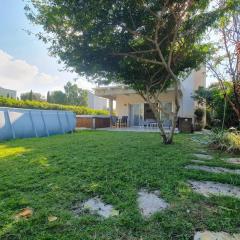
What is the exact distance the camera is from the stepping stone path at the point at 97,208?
2.73m

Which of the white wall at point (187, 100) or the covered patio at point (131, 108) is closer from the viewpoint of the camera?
the white wall at point (187, 100)

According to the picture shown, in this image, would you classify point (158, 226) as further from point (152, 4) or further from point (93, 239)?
point (152, 4)

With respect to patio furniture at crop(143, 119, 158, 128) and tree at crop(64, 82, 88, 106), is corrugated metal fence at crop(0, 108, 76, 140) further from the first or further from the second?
tree at crop(64, 82, 88, 106)

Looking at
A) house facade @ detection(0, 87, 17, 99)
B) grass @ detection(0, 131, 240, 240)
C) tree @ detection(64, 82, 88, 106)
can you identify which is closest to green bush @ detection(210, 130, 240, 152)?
grass @ detection(0, 131, 240, 240)

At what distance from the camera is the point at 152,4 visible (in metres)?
6.95

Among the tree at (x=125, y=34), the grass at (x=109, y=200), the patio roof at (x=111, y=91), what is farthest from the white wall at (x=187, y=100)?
the grass at (x=109, y=200)

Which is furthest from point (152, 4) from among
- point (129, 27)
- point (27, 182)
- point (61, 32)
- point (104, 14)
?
point (27, 182)

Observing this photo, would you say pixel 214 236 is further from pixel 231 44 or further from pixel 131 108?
pixel 131 108

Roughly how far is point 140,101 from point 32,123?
1117cm

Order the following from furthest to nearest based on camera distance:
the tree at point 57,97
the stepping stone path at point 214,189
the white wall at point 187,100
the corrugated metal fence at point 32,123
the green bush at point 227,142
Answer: the tree at point 57,97
the white wall at point 187,100
the corrugated metal fence at point 32,123
the green bush at point 227,142
the stepping stone path at point 214,189

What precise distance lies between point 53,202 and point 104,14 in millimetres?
5247

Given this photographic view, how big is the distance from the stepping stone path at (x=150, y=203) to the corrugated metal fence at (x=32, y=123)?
9866 millimetres

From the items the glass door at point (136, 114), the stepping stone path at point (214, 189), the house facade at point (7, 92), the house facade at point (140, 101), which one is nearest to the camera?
the stepping stone path at point (214, 189)

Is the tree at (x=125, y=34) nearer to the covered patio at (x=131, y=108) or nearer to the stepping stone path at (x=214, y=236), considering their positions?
the stepping stone path at (x=214, y=236)
